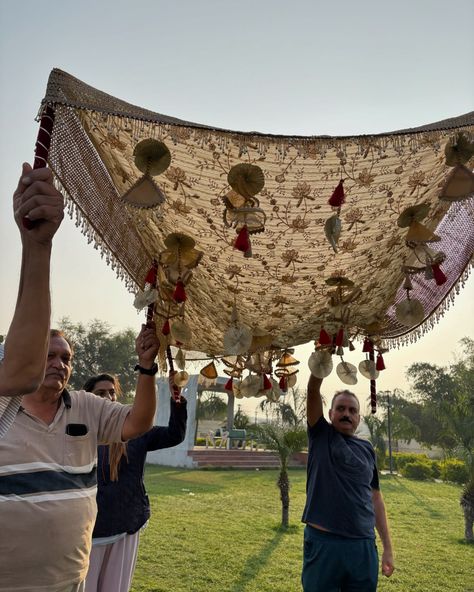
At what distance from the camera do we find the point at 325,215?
2.14 m

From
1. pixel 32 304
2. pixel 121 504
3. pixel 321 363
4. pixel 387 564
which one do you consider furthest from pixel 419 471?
pixel 32 304

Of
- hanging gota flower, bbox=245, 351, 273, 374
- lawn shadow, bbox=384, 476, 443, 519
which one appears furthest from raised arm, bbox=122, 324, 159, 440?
lawn shadow, bbox=384, 476, 443, 519

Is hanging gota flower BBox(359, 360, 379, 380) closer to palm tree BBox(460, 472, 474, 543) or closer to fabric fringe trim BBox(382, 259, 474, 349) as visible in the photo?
fabric fringe trim BBox(382, 259, 474, 349)

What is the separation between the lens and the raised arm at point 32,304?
2.67ft

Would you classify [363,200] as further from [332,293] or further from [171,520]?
[171,520]

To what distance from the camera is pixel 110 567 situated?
2543mm

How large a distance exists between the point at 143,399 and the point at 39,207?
1233mm

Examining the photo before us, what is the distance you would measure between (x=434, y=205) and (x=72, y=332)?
106 ft

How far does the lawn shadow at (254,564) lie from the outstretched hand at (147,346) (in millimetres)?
Answer: 4533

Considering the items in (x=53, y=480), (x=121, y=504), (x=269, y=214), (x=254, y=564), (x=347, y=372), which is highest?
(x=269, y=214)

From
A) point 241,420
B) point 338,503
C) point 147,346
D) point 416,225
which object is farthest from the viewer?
point 241,420

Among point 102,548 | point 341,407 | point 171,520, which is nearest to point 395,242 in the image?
point 341,407

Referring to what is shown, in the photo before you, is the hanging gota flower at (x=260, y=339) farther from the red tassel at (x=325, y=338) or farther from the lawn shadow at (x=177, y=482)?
the lawn shadow at (x=177, y=482)

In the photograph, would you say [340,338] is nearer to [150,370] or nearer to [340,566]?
[150,370]
